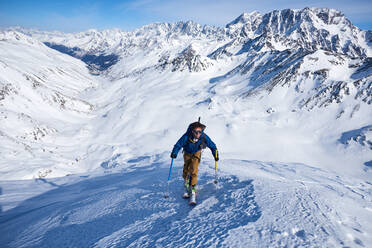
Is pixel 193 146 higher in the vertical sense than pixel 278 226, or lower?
higher

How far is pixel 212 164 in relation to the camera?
12.1 m

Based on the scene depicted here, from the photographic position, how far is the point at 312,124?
39.2 m

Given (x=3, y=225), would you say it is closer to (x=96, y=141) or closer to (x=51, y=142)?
(x=96, y=141)

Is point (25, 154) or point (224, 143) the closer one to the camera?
point (25, 154)

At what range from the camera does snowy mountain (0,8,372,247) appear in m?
5.19

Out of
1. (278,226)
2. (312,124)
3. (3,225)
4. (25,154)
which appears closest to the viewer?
(278,226)

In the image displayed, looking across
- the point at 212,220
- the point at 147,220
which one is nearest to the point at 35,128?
the point at 147,220

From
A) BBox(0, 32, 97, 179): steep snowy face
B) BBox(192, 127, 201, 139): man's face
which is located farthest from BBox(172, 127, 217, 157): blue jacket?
BBox(0, 32, 97, 179): steep snowy face

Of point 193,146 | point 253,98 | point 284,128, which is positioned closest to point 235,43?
point 253,98

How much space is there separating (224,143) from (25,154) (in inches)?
1472

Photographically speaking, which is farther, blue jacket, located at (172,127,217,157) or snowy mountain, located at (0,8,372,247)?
blue jacket, located at (172,127,217,157)

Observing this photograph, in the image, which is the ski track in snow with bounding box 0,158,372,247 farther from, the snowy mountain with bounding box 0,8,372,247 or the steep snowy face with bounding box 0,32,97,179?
the steep snowy face with bounding box 0,32,97,179

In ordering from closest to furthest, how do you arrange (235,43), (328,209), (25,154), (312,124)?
(328,209) → (25,154) → (312,124) → (235,43)

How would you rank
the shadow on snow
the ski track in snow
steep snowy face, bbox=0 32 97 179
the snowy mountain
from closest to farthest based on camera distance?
the ski track in snow → the shadow on snow → the snowy mountain → steep snowy face, bbox=0 32 97 179
